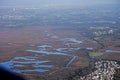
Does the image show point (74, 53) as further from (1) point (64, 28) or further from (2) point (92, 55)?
(1) point (64, 28)

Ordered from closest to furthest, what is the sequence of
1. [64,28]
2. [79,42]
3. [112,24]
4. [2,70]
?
[2,70] → [79,42] → [64,28] → [112,24]

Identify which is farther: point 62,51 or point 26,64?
point 62,51

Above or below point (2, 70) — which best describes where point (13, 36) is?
below

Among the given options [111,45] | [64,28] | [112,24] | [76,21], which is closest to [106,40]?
[111,45]

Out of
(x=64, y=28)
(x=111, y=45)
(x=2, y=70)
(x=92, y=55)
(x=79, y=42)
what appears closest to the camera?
(x=2, y=70)

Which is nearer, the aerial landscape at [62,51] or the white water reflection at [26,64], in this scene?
the aerial landscape at [62,51]

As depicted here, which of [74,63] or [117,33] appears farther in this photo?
[117,33]

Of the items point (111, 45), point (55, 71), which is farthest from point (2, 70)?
point (111, 45)

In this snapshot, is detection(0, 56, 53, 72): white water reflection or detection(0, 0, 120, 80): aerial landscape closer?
detection(0, 0, 120, 80): aerial landscape

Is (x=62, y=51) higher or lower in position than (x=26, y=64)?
lower
